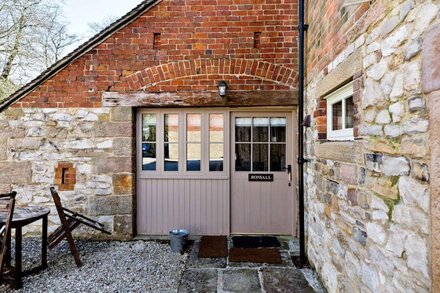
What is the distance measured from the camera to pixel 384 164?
6.24 feet

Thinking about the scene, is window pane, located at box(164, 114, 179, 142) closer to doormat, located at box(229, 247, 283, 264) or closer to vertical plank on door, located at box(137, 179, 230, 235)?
vertical plank on door, located at box(137, 179, 230, 235)

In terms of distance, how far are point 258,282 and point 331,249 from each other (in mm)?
904

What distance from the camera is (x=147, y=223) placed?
4762 millimetres

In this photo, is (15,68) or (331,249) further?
(15,68)

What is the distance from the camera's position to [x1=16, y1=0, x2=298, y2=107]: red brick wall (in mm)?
4434

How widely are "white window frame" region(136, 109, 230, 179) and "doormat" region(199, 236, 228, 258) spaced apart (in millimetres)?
960

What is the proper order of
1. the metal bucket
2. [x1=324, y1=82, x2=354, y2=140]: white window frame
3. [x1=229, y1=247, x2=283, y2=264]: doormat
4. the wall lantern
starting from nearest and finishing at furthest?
[x1=324, y1=82, x2=354, y2=140]: white window frame → [x1=229, y1=247, x2=283, y2=264]: doormat → the metal bucket → the wall lantern

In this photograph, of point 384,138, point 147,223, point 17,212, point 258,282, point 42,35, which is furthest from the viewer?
point 42,35

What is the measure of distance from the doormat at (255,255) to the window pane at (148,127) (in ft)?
7.09

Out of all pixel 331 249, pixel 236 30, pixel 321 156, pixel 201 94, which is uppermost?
pixel 236 30

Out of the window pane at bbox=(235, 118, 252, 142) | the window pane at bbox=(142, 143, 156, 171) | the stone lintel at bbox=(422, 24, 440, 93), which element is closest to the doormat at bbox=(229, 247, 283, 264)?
the window pane at bbox=(235, 118, 252, 142)

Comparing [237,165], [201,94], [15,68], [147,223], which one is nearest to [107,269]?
[147,223]

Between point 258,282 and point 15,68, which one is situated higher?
point 15,68

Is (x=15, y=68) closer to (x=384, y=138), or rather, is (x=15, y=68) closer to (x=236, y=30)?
(x=236, y=30)
